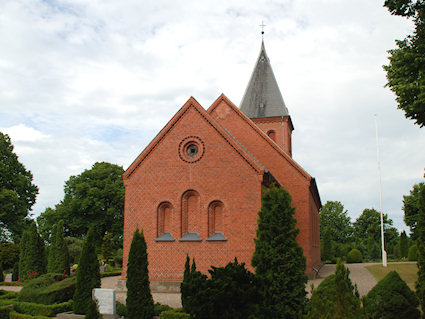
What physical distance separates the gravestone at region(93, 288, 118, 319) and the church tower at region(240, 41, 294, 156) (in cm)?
2140

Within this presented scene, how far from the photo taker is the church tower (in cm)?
3272

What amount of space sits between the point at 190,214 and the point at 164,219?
4.94 feet

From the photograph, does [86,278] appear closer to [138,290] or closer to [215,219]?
[138,290]

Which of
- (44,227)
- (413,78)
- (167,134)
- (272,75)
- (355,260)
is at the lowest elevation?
(355,260)

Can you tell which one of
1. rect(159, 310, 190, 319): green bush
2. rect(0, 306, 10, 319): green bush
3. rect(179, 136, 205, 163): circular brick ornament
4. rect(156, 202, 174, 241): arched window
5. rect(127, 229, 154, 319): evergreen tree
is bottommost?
rect(0, 306, 10, 319): green bush

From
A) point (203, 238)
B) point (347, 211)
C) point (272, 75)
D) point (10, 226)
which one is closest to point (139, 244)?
point (203, 238)

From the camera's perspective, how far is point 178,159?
21469 millimetres

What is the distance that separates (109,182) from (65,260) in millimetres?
20181

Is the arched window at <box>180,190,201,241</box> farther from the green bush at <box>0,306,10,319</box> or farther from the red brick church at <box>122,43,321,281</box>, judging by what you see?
the green bush at <box>0,306,10,319</box>

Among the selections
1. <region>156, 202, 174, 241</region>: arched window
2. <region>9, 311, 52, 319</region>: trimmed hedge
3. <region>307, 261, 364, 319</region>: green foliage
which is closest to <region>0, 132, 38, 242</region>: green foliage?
<region>156, 202, 174, 241</region>: arched window

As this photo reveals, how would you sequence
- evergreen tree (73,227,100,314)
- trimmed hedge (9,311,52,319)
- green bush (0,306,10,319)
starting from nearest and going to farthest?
1. trimmed hedge (9,311,52,319)
2. evergreen tree (73,227,100,314)
3. green bush (0,306,10,319)

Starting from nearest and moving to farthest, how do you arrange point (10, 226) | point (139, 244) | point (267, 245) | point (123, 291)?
point (267, 245)
point (139, 244)
point (123, 291)
point (10, 226)

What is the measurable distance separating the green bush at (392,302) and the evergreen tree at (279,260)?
6.54ft

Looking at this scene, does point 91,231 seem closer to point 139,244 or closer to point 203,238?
point 139,244
